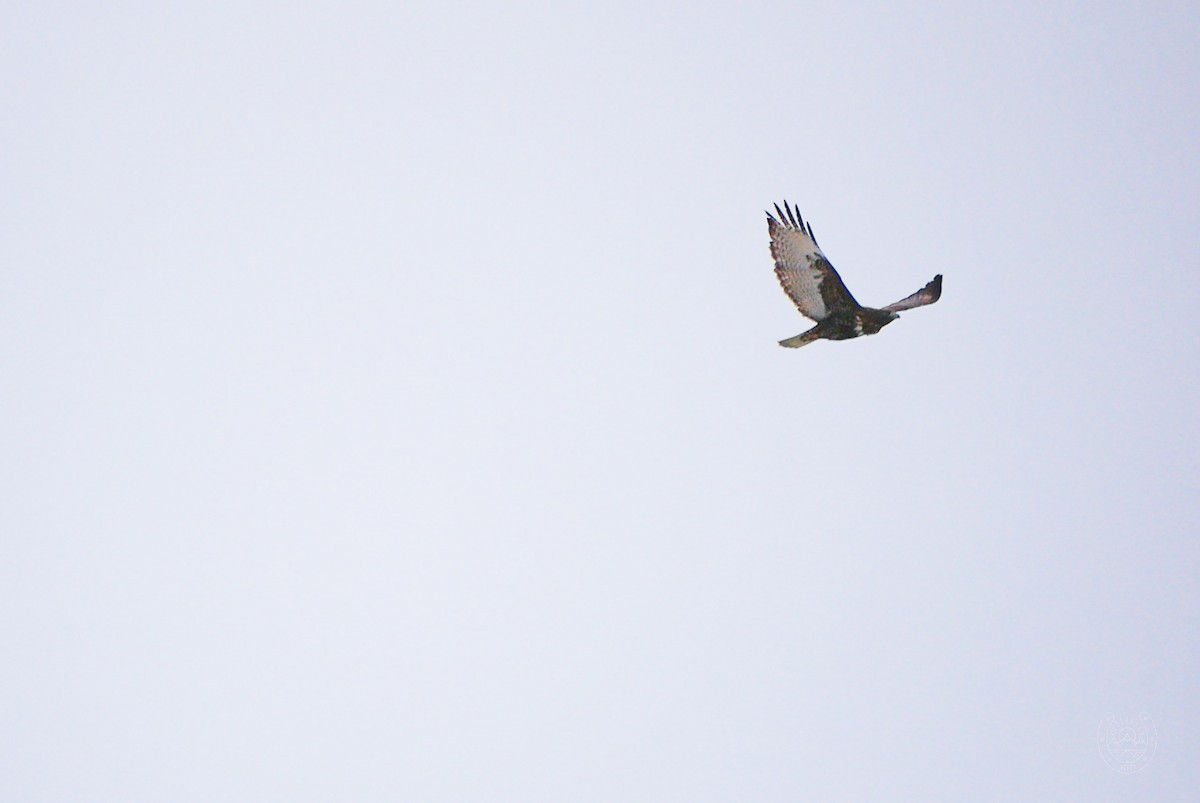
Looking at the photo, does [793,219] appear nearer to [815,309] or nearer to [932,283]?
[815,309]

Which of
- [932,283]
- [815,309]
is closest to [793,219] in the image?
[815,309]

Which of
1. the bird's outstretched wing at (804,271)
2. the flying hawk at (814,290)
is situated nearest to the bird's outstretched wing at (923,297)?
the flying hawk at (814,290)

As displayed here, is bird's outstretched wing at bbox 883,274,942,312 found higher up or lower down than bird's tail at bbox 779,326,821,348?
higher up

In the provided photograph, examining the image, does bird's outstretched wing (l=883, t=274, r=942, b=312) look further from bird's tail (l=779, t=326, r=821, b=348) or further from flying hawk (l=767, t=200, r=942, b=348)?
bird's tail (l=779, t=326, r=821, b=348)

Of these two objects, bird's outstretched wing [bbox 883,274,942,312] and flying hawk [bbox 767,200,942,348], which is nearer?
flying hawk [bbox 767,200,942,348]

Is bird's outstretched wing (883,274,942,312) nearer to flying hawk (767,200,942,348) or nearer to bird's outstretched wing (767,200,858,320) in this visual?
flying hawk (767,200,942,348)

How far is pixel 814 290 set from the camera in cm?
1811

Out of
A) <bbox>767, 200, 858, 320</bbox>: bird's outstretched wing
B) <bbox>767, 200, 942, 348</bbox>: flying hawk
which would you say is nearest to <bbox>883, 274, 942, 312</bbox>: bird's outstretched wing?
<bbox>767, 200, 942, 348</bbox>: flying hawk

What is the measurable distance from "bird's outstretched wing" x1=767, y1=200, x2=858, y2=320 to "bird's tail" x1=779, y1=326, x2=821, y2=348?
274 mm

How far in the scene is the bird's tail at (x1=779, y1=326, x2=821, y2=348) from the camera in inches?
726

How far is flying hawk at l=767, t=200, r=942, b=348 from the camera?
1759 centimetres

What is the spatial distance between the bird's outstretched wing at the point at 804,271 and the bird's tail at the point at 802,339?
274 millimetres

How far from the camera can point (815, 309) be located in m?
18.3

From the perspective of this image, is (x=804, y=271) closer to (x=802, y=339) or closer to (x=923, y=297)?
(x=802, y=339)
